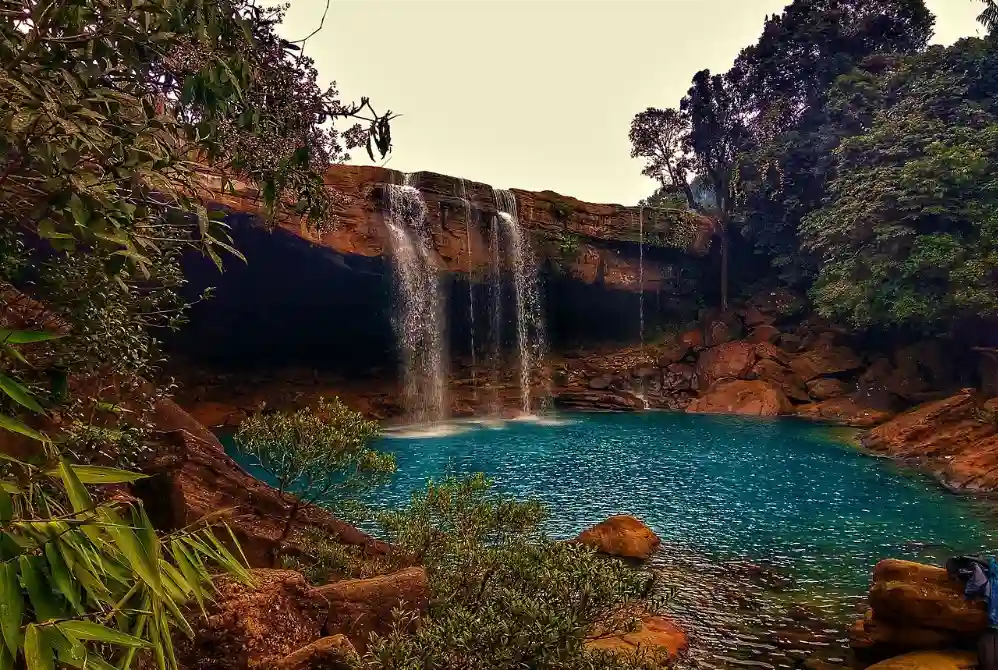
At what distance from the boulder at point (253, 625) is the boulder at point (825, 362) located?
96.2ft

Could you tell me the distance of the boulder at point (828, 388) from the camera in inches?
1104

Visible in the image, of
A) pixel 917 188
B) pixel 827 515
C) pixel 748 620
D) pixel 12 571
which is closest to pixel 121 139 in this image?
pixel 12 571

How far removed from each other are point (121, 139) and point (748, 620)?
30.9ft

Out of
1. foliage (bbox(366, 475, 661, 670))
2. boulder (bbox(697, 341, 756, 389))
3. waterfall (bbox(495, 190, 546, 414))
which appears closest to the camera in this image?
foliage (bbox(366, 475, 661, 670))

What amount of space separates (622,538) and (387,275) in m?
18.1

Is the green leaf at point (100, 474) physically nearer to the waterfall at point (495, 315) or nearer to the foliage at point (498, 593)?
the foliage at point (498, 593)

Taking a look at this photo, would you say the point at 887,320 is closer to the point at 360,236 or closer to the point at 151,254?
the point at 360,236

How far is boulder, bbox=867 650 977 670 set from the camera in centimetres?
679

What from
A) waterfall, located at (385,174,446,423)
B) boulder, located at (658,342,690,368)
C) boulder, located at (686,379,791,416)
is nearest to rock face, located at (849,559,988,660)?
boulder, located at (686,379,791,416)

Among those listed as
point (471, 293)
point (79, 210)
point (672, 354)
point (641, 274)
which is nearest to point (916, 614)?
point (79, 210)

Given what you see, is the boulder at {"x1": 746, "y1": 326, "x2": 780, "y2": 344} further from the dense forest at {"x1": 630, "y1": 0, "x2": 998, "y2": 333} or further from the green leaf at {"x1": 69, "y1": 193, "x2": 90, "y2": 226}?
the green leaf at {"x1": 69, "y1": 193, "x2": 90, "y2": 226}

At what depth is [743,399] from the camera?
28.9 meters

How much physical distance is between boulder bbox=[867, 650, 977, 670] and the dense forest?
17.7 metres

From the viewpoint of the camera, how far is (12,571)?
1.41 metres
